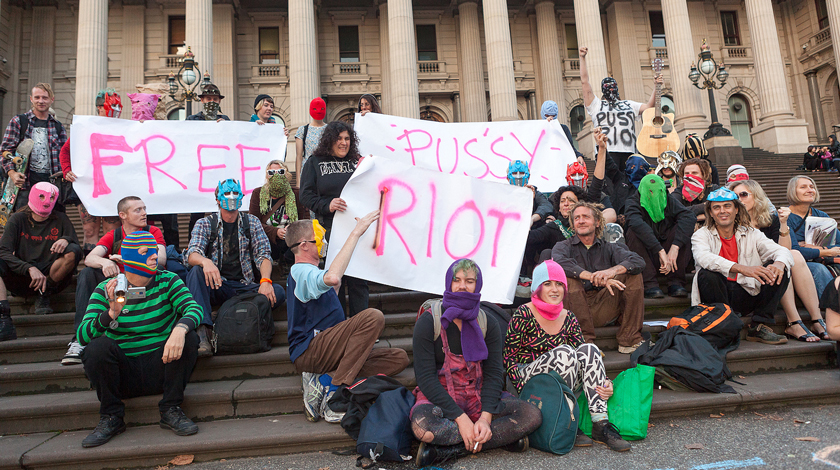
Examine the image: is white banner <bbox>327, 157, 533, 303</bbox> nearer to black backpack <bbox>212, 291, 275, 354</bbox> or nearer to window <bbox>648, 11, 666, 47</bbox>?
black backpack <bbox>212, 291, 275, 354</bbox>

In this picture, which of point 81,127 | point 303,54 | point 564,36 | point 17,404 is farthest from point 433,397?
point 564,36

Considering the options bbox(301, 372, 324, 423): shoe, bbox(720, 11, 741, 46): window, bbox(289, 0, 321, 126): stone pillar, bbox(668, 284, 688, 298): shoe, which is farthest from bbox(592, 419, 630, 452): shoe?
bbox(720, 11, 741, 46): window

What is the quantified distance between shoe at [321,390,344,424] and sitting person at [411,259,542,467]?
0.59 metres

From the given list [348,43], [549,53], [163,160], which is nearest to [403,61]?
[348,43]

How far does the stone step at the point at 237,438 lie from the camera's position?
3246 millimetres

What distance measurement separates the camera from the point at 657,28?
26.9 m

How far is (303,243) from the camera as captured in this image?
382cm

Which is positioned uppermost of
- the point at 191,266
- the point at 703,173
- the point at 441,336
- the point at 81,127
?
the point at 81,127

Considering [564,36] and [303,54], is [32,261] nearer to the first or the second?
[303,54]

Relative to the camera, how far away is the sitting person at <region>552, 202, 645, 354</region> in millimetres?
4391

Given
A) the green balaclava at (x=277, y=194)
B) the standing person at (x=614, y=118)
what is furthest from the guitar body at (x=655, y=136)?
the green balaclava at (x=277, y=194)

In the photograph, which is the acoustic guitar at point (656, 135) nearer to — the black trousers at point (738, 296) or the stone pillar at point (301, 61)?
the black trousers at point (738, 296)

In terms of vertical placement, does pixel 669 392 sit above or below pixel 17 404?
below

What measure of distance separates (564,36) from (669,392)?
26012 mm
